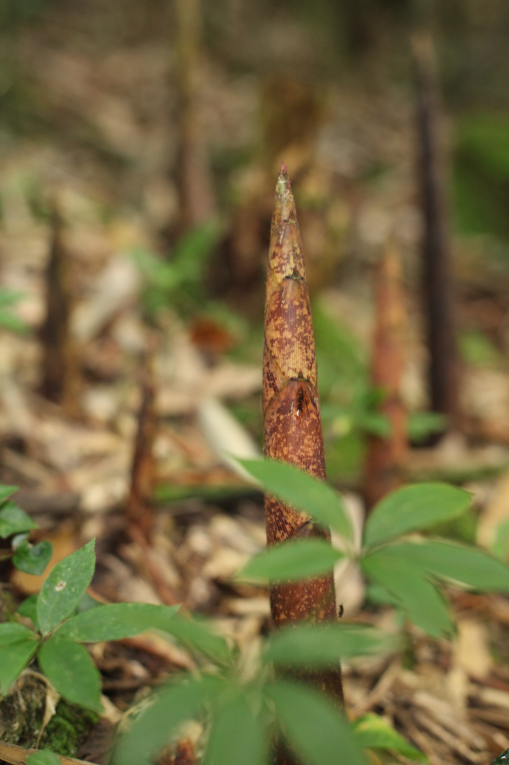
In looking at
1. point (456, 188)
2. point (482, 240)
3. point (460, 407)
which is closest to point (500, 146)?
point (456, 188)

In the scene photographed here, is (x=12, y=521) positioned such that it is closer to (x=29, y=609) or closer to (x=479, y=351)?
(x=29, y=609)

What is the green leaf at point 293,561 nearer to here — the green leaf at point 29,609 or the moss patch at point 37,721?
the green leaf at point 29,609

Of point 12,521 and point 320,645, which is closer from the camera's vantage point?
point 320,645

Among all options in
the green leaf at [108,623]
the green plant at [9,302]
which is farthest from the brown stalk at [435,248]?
the green leaf at [108,623]

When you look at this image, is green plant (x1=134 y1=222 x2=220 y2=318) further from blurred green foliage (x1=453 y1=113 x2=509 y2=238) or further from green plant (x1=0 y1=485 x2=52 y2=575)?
blurred green foliage (x1=453 y1=113 x2=509 y2=238)

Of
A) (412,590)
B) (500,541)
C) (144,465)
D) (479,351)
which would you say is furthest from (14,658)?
(479,351)

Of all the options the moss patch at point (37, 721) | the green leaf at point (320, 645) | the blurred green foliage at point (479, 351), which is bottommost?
the moss patch at point (37, 721)

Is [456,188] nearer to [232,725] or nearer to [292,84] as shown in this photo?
[292,84]
